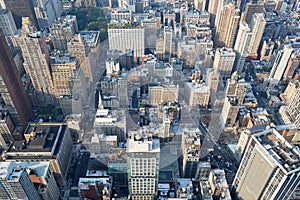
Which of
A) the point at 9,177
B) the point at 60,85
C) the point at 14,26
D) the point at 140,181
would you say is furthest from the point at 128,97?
the point at 14,26

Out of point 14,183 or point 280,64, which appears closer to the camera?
point 14,183

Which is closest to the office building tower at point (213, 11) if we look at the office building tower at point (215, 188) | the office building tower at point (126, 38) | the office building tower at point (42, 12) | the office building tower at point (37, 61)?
the office building tower at point (126, 38)

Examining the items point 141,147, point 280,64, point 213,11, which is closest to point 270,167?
point 141,147

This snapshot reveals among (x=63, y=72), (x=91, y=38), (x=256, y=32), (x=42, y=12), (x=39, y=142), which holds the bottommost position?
(x=39, y=142)

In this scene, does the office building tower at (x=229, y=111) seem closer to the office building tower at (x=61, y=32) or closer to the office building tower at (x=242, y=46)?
the office building tower at (x=242, y=46)

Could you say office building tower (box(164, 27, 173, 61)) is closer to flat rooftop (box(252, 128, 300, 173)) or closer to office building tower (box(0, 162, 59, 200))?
flat rooftop (box(252, 128, 300, 173))

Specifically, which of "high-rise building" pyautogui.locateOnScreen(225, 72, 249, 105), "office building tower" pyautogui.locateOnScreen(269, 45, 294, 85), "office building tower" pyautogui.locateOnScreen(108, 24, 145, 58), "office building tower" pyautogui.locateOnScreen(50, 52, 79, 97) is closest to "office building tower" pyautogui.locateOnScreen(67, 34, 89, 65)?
"office building tower" pyautogui.locateOnScreen(50, 52, 79, 97)

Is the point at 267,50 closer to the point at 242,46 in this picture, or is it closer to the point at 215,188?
the point at 242,46

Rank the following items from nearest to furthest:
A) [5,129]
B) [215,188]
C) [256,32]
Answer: [215,188], [5,129], [256,32]
